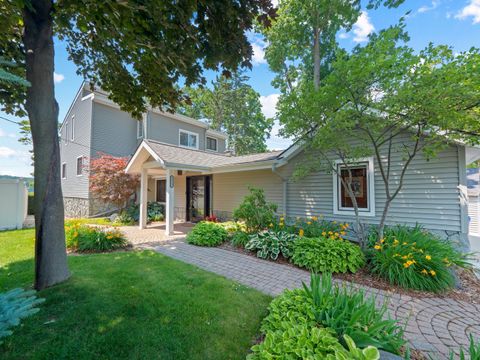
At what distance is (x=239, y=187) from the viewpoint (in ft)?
34.5

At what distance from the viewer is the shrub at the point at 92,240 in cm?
637

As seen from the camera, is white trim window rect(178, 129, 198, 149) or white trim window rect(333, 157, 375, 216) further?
white trim window rect(178, 129, 198, 149)

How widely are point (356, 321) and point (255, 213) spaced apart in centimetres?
466

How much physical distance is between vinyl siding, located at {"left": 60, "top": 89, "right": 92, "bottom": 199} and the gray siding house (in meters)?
0.07

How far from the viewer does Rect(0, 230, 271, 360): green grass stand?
2.42 m

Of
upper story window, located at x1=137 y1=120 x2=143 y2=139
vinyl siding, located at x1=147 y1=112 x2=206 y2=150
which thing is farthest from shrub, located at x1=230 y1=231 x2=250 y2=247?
upper story window, located at x1=137 y1=120 x2=143 y2=139

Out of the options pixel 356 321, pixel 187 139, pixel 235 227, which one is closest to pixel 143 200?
pixel 235 227

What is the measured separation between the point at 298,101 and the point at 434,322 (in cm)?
464

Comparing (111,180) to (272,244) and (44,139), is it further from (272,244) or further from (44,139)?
(272,244)

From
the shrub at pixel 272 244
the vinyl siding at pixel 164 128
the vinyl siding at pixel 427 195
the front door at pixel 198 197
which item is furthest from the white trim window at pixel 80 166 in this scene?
the vinyl siding at pixel 427 195

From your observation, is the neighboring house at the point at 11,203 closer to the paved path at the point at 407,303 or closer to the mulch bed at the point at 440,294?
the paved path at the point at 407,303

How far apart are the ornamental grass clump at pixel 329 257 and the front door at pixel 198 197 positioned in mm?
7092

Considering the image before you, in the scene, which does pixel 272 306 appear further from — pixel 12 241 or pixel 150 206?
pixel 150 206

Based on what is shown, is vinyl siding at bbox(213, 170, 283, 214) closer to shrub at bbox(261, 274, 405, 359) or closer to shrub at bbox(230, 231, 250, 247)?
shrub at bbox(230, 231, 250, 247)
